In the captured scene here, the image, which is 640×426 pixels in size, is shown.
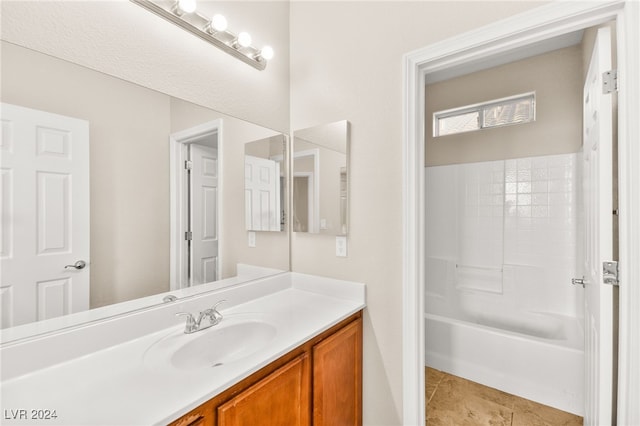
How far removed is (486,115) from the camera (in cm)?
266

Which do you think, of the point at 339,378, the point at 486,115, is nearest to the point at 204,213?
the point at 339,378

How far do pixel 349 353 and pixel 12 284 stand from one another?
4.24 ft

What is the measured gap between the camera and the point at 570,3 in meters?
1.05

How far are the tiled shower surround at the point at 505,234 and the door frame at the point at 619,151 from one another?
61.5 inches

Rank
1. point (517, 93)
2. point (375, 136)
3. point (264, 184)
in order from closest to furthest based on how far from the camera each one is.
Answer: point (375, 136)
point (264, 184)
point (517, 93)

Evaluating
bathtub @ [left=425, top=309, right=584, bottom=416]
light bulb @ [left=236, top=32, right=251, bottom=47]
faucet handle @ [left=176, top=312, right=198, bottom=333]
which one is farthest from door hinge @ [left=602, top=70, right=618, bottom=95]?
faucet handle @ [left=176, top=312, right=198, bottom=333]

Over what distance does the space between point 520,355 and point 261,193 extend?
203cm

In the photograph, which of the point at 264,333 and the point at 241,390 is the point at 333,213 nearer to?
the point at 264,333

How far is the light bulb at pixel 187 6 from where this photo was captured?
1188 mm

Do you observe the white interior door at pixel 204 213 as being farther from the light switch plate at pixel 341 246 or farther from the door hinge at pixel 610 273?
the door hinge at pixel 610 273

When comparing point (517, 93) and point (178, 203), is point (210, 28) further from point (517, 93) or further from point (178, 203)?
point (517, 93)

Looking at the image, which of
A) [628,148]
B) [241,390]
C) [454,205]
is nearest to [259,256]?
[241,390]

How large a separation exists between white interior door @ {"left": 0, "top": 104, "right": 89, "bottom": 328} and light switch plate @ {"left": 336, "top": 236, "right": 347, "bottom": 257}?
43.6 inches

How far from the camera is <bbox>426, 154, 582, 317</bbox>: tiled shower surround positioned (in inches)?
90.8
